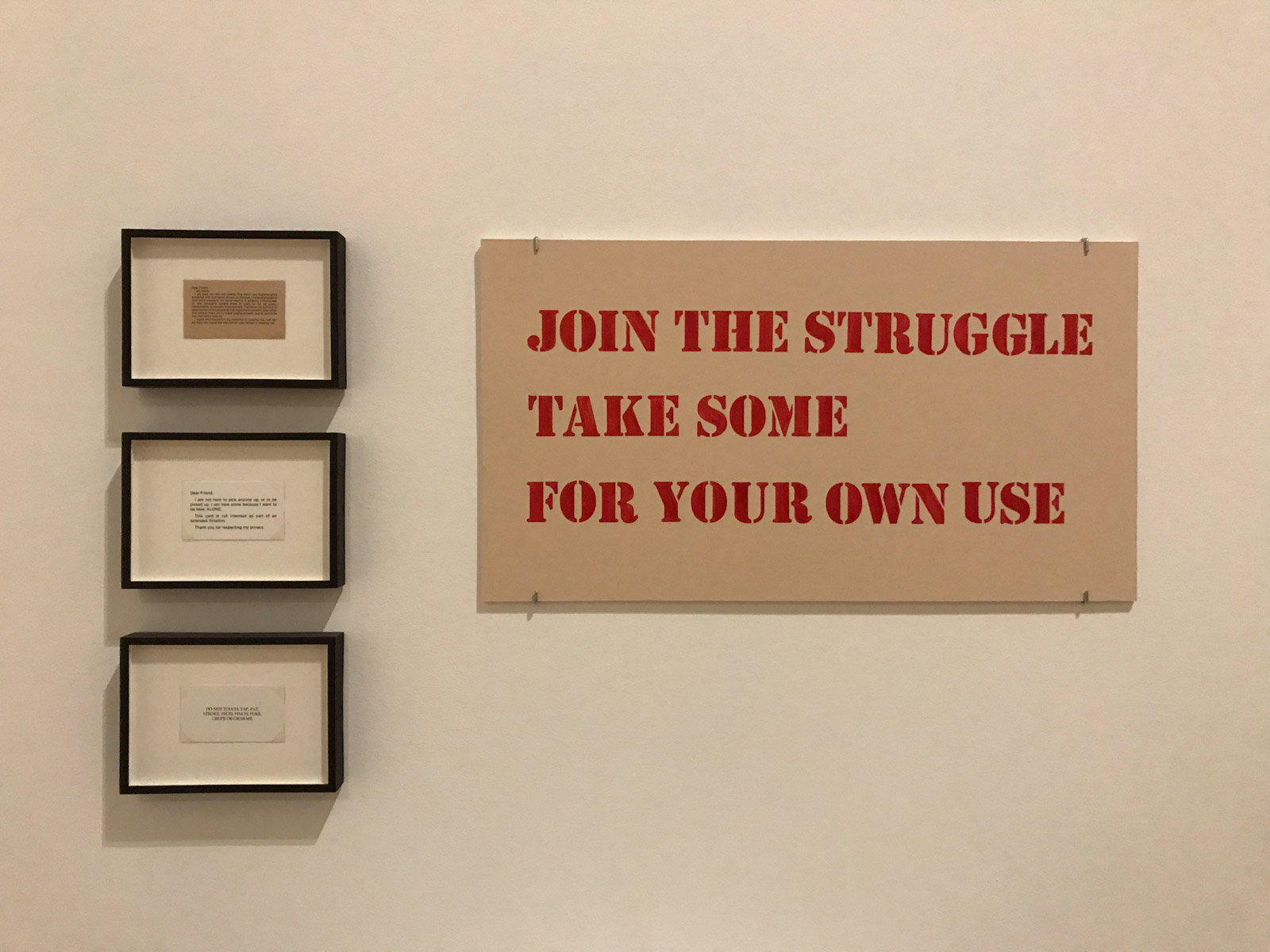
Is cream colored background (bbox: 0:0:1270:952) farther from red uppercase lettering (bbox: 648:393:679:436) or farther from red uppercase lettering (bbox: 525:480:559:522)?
red uppercase lettering (bbox: 648:393:679:436)

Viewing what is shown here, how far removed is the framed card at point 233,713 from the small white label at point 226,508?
0.13 m

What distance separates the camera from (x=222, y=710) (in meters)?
1.05

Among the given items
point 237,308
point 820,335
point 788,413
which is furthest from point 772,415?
point 237,308

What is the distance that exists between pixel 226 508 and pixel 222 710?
10.2 inches

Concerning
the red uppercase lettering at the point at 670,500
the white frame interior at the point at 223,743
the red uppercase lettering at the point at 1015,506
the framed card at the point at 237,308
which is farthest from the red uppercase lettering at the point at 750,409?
the white frame interior at the point at 223,743

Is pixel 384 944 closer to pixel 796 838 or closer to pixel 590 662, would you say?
pixel 590 662

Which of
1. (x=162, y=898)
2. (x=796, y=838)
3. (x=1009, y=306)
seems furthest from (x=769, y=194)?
(x=162, y=898)

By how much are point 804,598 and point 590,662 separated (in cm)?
29

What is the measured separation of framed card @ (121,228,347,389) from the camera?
104 centimetres

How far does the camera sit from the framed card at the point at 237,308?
104 cm

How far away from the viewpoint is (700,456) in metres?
1.08

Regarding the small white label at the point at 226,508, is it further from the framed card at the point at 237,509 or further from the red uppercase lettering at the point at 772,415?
the red uppercase lettering at the point at 772,415

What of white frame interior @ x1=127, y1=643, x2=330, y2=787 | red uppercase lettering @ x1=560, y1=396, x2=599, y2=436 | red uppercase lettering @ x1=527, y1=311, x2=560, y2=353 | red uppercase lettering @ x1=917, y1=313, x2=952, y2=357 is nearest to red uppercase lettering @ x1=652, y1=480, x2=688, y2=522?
red uppercase lettering @ x1=560, y1=396, x2=599, y2=436

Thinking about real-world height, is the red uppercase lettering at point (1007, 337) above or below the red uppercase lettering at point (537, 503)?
above
